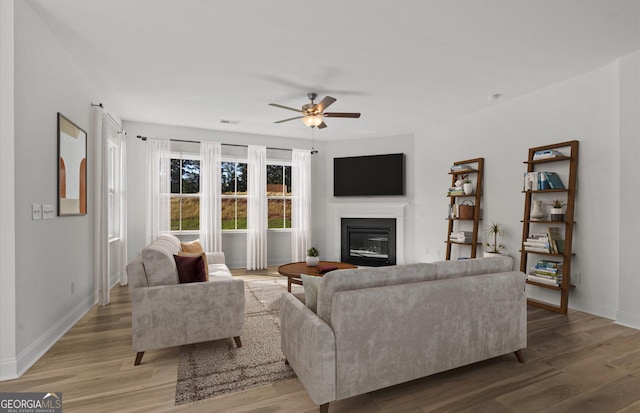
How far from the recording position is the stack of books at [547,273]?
146 inches

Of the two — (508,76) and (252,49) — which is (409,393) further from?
(508,76)

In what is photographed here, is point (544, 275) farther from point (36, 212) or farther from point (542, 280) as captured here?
point (36, 212)

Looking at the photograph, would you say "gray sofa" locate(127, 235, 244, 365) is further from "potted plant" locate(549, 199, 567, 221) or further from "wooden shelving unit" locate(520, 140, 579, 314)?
"potted plant" locate(549, 199, 567, 221)

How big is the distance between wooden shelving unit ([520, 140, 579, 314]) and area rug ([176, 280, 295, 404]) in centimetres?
318

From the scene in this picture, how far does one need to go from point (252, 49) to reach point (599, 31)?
10.2ft

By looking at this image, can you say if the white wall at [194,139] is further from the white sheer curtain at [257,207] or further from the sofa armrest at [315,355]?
the sofa armrest at [315,355]

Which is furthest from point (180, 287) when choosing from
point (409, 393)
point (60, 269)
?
point (409, 393)

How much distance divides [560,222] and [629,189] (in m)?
0.69

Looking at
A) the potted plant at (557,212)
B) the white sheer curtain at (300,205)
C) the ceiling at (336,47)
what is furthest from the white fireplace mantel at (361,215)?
the potted plant at (557,212)

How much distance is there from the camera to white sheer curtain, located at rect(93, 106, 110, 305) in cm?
385

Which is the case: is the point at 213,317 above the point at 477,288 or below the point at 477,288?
below

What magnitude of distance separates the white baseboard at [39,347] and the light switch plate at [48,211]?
0.97 m

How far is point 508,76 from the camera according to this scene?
377 cm

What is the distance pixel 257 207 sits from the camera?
20.7 feet
